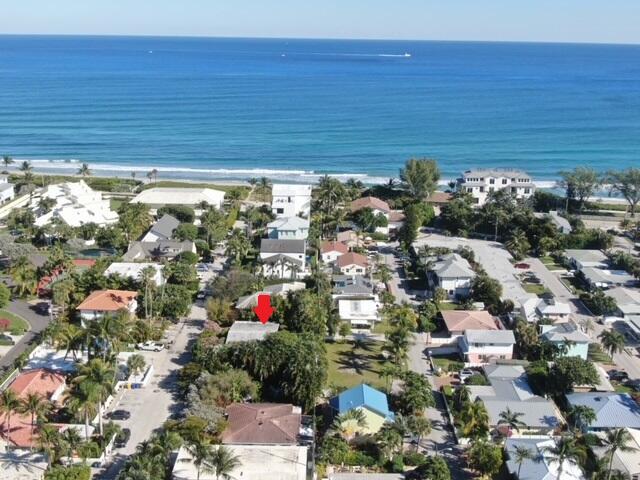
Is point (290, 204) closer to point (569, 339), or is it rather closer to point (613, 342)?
point (569, 339)

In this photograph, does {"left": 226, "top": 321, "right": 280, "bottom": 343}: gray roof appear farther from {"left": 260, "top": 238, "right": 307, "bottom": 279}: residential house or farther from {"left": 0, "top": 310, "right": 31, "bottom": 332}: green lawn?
{"left": 0, "top": 310, "right": 31, "bottom": 332}: green lawn

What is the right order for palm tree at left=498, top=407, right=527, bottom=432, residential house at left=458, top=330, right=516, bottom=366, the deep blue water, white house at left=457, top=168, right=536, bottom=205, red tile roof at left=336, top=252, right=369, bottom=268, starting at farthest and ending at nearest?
the deep blue water → white house at left=457, top=168, right=536, bottom=205 → red tile roof at left=336, top=252, right=369, bottom=268 → residential house at left=458, top=330, right=516, bottom=366 → palm tree at left=498, top=407, right=527, bottom=432

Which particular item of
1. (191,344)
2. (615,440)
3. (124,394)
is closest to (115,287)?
(191,344)

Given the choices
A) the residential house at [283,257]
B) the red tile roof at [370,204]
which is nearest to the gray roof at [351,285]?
the residential house at [283,257]

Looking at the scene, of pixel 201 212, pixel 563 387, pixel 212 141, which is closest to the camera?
pixel 563 387

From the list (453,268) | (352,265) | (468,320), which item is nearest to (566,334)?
(468,320)

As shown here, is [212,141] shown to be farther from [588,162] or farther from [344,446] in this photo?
[344,446]

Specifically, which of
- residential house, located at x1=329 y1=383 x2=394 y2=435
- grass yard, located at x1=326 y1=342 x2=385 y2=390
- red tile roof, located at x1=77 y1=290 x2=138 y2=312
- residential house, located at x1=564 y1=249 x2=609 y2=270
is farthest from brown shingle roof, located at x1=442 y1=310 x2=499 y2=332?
red tile roof, located at x1=77 y1=290 x2=138 y2=312

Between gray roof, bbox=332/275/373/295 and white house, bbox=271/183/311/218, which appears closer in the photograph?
gray roof, bbox=332/275/373/295
